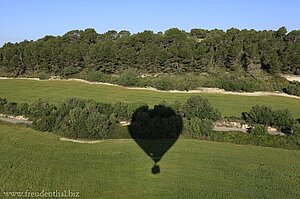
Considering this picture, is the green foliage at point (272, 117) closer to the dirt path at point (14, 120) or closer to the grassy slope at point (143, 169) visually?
the grassy slope at point (143, 169)

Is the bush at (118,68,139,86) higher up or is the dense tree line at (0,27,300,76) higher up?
the dense tree line at (0,27,300,76)

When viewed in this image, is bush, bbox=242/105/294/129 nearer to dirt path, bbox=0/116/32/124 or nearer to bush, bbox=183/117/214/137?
bush, bbox=183/117/214/137

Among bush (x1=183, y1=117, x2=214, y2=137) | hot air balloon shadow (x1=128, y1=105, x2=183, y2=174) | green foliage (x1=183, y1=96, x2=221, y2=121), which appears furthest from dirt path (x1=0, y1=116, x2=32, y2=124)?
bush (x1=183, y1=117, x2=214, y2=137)

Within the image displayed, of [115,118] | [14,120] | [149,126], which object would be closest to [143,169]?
[149,126]

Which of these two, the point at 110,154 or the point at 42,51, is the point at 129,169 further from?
the point at 42,51

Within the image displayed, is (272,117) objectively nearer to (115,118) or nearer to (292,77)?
(115,118)

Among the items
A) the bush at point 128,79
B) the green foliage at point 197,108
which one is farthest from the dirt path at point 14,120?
the bush at point 128,79

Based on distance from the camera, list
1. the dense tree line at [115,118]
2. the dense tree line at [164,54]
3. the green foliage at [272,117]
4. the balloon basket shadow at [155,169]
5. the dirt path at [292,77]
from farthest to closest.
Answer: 1. the dense tree line at [164,54]
2. the dirt path at [292,77]
3. the green foliage at [272,117]
4. the dense tree line at [115,118]
5. the balloon basket shadow at [155,169]
